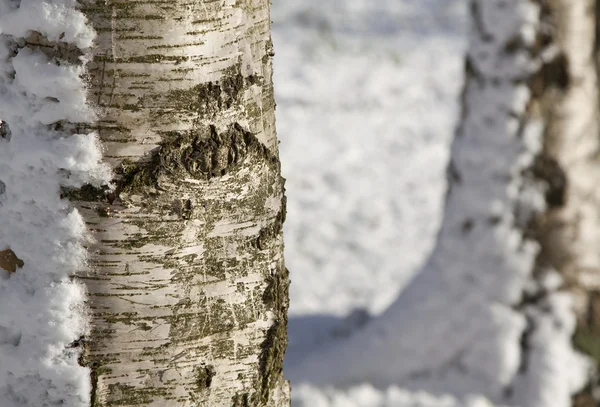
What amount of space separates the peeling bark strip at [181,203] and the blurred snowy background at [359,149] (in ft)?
7.89

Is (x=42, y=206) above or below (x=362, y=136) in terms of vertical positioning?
below

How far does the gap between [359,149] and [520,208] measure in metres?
3.09

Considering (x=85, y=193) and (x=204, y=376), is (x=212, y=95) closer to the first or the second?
(x=85, y=193)

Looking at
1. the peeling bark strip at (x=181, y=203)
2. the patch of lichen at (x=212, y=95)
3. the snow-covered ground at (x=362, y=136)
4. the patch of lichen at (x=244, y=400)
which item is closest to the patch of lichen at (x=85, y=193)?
the peeling bark strip at (x=181, y=203)

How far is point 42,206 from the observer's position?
124 centimetres

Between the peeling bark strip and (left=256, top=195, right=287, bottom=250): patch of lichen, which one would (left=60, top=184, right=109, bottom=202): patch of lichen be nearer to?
the peeling bark strip

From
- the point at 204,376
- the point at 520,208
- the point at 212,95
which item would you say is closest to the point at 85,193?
the point at 212,95

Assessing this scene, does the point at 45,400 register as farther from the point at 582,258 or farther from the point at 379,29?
the point at 379,29

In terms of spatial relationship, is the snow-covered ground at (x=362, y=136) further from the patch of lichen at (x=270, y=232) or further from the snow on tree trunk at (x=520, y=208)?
the patch of lichen at (x=270, y=232)

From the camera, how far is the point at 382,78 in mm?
7500

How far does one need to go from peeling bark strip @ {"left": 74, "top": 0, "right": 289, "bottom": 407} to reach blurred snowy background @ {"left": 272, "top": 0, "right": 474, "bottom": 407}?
2405 millimetres

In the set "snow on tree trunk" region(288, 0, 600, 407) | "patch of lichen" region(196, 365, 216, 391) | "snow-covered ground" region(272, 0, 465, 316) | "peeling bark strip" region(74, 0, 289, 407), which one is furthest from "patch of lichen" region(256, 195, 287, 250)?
"snow-covered ground" region(272, 0, 465, 316)

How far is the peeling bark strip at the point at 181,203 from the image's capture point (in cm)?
120

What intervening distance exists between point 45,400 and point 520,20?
2.79 meters
